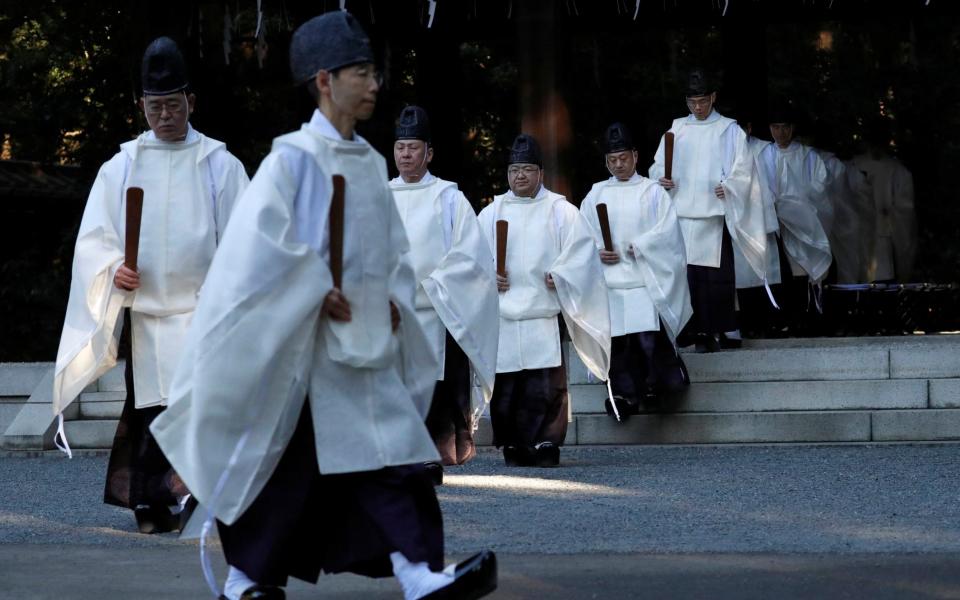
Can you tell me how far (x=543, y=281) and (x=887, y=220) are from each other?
22.6 feet

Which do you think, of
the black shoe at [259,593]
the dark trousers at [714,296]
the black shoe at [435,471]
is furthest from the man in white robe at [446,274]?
the black shoe at [259,593]

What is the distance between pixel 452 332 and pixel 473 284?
0.27 m

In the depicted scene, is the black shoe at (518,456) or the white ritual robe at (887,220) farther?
the white ritual robe at (887,220)

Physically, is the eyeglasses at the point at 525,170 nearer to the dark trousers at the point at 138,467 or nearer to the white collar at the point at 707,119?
the white collar at the point at 707,119

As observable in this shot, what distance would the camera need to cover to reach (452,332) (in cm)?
898

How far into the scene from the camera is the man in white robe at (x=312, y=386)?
4.88 m

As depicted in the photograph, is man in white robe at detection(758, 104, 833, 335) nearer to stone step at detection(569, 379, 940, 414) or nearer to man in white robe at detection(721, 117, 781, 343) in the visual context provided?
man in white robe at detection(721, 117, 781, 343)

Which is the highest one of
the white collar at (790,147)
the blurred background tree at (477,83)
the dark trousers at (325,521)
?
the blurred background tree at (477,83)

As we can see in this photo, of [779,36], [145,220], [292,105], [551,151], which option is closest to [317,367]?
[145,220]

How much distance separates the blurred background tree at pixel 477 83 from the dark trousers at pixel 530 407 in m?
3.30

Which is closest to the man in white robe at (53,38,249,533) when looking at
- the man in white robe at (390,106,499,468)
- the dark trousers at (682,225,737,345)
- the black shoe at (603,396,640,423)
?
the man in white robe at (390,106,499,468)

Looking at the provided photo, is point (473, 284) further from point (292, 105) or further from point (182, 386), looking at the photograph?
point (292, 105)

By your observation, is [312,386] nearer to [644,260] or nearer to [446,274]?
[446,274]

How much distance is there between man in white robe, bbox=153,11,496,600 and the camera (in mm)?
4883
